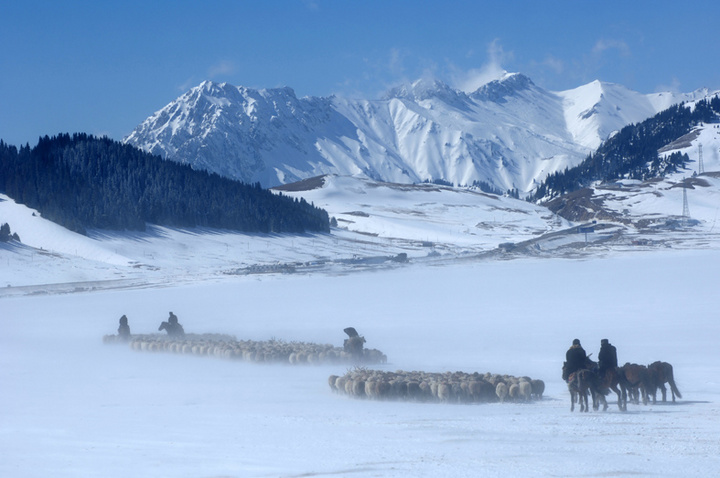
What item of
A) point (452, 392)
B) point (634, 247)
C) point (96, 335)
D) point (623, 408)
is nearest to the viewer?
point (623, 408)

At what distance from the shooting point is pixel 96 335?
131ft

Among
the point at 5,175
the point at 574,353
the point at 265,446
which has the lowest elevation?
the point at 265,446

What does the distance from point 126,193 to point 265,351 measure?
95.9m

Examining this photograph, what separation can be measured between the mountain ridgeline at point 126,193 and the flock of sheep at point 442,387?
85734mm

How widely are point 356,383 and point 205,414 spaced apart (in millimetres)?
4432

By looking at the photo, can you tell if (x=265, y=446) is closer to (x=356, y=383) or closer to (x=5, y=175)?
(x=356, y=383)

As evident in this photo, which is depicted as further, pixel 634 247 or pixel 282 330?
pixel 634 247

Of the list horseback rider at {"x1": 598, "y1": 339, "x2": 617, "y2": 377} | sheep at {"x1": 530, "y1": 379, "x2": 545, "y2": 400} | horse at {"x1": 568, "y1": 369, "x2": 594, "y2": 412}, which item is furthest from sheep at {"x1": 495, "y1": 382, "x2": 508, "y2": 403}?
horseback rider at {"x1": 598, "y1": 339, "x2": 617, "y2": 377}

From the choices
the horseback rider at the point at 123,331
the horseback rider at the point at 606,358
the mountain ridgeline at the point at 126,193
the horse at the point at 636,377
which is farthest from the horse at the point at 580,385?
the mountain ridgeline at the point at 126,193

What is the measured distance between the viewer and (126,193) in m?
120

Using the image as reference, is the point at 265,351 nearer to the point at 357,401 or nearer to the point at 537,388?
the point at 357,401

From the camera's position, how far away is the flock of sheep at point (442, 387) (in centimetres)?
2031

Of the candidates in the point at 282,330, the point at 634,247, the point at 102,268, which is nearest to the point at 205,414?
the point at 282,330

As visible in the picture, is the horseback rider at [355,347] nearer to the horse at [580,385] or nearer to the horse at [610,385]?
the horse at [580,385]
